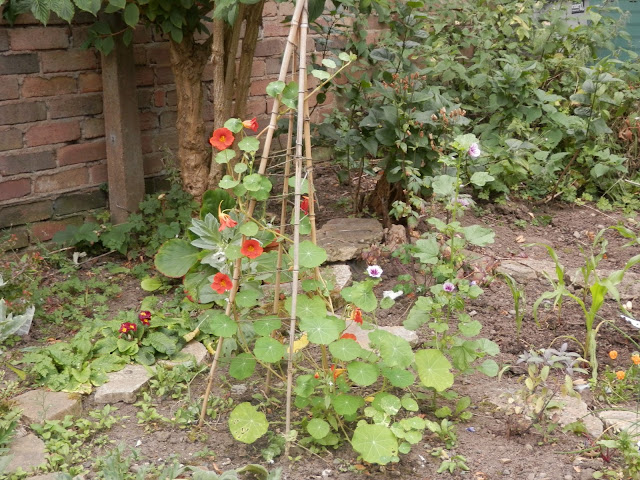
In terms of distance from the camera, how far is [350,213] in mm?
4699

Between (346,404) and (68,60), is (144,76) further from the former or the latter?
(346,404)

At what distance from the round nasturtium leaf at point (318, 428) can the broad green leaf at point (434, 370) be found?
1.25 ft

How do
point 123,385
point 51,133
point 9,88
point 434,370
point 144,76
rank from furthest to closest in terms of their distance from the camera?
point 144,76
point 51,133
point 9,88
point 123,385
point 434,370

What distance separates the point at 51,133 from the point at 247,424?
2.26 meters

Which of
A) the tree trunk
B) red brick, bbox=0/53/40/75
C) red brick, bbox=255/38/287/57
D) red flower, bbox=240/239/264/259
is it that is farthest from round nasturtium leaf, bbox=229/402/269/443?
red brick, bbox=255/38/287/57

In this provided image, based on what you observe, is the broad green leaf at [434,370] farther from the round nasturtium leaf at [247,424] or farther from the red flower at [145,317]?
the red flower at [145,317]

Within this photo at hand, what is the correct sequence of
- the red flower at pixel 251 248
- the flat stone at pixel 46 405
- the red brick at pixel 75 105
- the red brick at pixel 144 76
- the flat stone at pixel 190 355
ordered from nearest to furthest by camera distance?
the red flower at pixel 251 248
the flat stone at pixel 46 405
the flat stone at pixel 190 355
the red brick at pixel 75 105
the red brick at pixel 144 76

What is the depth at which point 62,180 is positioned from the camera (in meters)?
4.11

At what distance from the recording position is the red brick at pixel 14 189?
3879 millimetres

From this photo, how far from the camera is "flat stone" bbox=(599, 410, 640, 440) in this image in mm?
2648

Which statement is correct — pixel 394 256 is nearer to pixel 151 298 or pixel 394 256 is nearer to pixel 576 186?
pixel 151 298

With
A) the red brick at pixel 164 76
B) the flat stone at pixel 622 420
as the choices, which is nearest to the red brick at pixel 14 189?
the red brick at pixel 164 76

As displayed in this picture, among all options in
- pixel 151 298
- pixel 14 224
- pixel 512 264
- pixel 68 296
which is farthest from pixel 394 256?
pixel 14 224

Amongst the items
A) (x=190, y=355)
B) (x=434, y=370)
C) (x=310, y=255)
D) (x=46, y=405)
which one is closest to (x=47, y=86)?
(x=190, y=355)
